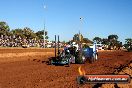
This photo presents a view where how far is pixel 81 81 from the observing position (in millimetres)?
5848

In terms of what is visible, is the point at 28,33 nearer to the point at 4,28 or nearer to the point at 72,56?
the point at 4,28

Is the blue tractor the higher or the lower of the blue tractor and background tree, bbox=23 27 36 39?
the lower

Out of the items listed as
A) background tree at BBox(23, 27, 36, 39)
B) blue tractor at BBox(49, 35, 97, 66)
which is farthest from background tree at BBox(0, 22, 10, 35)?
blue tractor at BBox(49, 35, 97, 66)

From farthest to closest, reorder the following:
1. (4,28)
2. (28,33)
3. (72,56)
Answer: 1. (28,33)
2. (4,28)
3. (72,56)

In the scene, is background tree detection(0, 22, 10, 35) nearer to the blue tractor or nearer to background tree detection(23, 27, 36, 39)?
background tree detection(23, 27, 36, 39)

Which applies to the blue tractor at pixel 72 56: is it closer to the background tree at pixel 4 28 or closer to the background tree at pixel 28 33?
the background tree at pixel 4 28

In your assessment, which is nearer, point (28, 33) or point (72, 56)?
point (72, 56)

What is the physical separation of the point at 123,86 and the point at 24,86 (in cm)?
413

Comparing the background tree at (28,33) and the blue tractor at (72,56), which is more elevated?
the background tree at (28,33)

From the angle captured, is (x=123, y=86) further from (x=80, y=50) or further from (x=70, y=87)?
(x=80, y=50)

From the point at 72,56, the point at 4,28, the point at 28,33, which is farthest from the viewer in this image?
the point at 28,33

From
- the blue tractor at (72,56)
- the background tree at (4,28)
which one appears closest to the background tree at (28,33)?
the background tree at (4,28)

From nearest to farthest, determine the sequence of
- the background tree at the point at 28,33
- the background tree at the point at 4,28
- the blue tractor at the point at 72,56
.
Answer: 1. the blue tractor at the point at 72,56
2. the background tree at the point at 4,28
3. the background tree at the point at 28,33

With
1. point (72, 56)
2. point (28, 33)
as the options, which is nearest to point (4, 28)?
point (28, 33)
